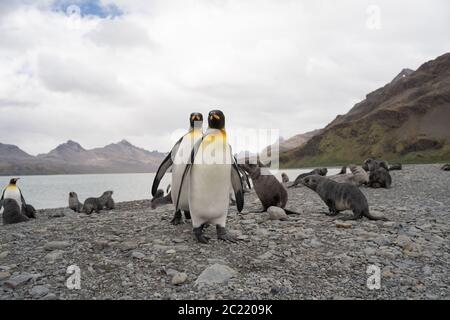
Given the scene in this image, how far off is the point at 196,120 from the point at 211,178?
161cm

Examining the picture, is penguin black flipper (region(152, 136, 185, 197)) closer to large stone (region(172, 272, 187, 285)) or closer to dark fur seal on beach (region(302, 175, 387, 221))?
A: large stone (region(172, 272, 187, 285))

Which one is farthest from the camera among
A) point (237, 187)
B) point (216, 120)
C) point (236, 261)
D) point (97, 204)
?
point (97, 204)

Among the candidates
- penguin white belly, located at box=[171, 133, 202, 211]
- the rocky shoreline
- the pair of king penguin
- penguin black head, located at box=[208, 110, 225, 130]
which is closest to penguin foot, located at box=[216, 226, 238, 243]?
the pair of king penguin

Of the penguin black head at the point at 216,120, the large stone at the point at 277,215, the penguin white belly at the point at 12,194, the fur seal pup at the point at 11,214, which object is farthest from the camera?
the penguin white belly at the point at 12,194

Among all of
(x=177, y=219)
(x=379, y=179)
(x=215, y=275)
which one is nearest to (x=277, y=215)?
(x=177, y=219)

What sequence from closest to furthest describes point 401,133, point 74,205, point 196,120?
point 196,120, point 74,205, point 401,133

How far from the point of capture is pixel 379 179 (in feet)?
45.8

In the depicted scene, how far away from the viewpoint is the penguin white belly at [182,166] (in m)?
6.01

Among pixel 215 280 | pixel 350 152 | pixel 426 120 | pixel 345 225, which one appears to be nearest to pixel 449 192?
pixel 345 225

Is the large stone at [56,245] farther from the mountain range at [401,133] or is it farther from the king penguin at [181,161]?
the mountain range at [401,133]

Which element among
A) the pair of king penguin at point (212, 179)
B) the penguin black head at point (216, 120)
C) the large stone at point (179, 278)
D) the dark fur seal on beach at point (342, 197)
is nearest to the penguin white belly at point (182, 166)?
Result: the pair of king penguin at point (212, 179)

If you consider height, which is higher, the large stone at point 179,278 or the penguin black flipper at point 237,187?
the penguin black flipper at point 237,187

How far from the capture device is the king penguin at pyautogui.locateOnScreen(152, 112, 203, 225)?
6.09m

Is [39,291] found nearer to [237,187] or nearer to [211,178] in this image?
[211,178]
